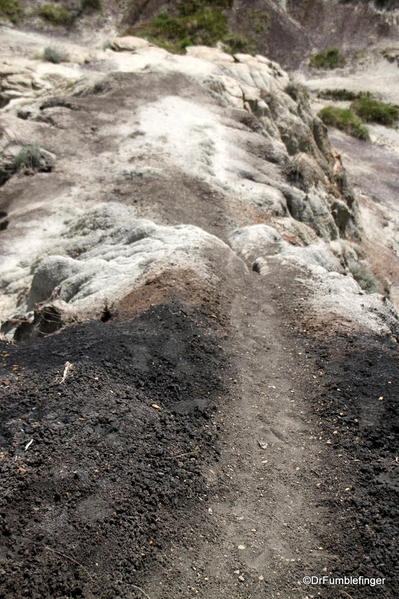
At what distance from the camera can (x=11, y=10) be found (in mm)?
44688

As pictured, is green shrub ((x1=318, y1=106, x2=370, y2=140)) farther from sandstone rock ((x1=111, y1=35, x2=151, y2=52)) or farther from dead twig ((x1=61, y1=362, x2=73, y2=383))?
dead twig ((x1=61, y1=362, x2=73, y2=383))

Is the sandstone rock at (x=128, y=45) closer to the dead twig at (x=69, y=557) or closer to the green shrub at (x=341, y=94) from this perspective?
the green shrub at (x=341, y=94)

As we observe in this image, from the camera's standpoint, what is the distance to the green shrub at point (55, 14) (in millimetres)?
46844

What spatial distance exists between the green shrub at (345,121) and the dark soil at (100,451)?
4295 centimetres

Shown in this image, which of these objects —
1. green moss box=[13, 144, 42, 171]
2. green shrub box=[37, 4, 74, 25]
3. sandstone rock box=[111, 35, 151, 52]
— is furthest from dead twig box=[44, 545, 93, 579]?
green shrub box=[37, 4, 74, 25]

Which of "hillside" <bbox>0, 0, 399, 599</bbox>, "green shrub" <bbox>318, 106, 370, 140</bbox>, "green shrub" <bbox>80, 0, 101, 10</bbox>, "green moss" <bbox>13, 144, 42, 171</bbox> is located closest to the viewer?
"hillside" <bbox>0, 0, 399, 599</bbox>

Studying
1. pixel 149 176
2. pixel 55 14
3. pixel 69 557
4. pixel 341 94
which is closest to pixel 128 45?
pixel 55 14

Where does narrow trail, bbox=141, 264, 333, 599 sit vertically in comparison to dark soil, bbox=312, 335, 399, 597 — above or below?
below

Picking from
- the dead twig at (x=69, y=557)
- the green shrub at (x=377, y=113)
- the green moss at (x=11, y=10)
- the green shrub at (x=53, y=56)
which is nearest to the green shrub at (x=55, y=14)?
the green moss at (x=11, y=10)

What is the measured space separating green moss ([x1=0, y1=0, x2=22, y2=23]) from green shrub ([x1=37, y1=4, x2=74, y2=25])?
73.9 inches

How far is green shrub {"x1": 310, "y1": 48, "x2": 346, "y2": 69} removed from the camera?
200 feet

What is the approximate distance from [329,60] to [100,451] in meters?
62.4

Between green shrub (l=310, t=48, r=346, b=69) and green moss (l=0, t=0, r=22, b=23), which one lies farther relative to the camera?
green shrub (l=310, t=48, r=346, b=69)

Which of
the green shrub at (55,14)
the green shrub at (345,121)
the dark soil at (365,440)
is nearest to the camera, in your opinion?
the dark soil at (365,440)
